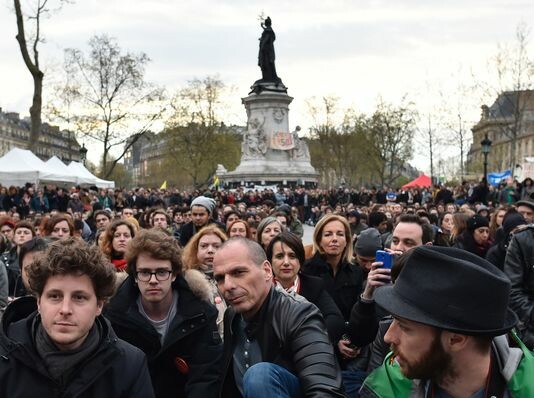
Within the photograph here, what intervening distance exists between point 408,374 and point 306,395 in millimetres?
816

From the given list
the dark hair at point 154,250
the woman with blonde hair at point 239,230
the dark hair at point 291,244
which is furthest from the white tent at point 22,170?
the dark hair at point 154,250

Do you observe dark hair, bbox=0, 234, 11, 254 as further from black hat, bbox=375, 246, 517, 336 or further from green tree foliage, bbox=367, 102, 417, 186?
green tree foliage, bbox=367, 102, 417, 186

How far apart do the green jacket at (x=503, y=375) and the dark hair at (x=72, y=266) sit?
54.6 inches

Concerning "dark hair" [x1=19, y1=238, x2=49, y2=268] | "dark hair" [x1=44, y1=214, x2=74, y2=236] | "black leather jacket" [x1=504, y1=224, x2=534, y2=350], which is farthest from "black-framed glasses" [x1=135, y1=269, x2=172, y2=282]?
"dark hair" [x1=44, y1=214, x2=74, y2=236]

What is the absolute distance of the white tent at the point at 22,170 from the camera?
23.7m

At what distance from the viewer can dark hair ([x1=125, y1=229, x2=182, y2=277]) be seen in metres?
4.12

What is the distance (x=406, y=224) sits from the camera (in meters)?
5.51

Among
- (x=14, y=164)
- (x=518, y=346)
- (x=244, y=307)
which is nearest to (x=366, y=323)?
(x=244, y=307)

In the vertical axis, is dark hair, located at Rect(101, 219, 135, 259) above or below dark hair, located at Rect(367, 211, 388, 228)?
above

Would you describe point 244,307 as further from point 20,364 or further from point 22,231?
point 22,231

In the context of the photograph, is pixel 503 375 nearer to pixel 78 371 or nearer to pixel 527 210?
pixel 78 371

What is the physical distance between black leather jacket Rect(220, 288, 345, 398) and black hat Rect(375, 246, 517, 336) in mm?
887

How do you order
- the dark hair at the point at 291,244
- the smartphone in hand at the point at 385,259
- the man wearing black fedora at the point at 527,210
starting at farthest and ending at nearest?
the man wearing black fedora at the point at 527,210 → the dark hair at the point at 291,244 → the smartphone in hand at the point at 385,259

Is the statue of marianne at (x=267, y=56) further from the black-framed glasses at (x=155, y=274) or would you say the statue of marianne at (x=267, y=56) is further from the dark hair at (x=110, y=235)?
the black-framed glasses at (x=155, y=274)
